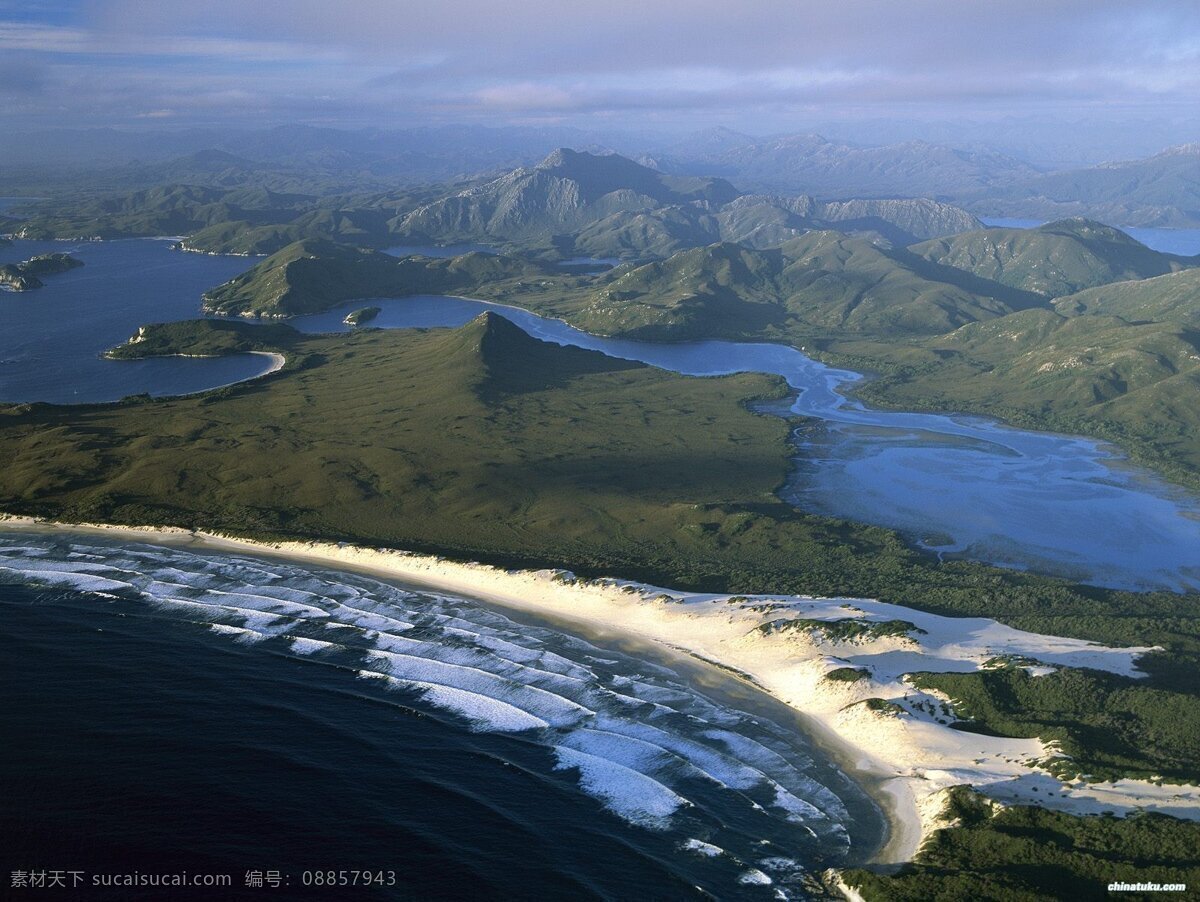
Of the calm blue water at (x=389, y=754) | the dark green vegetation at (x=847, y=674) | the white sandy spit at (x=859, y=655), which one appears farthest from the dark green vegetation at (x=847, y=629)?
the calm blue water at (x=389, y=754)

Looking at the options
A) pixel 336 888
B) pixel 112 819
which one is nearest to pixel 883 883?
pixel 336 888

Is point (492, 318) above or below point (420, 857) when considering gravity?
above

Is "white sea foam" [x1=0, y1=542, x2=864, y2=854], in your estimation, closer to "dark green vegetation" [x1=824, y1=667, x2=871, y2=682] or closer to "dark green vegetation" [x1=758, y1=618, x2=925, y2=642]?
"dark green vegetation" [x1=824, y1=667, x2=871, y2=682]

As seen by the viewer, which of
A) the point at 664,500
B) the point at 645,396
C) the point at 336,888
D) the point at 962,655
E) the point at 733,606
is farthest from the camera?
the point at 645,396

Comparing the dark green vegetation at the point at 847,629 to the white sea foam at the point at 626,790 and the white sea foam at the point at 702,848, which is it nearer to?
the white sea foam at the point at 626,790

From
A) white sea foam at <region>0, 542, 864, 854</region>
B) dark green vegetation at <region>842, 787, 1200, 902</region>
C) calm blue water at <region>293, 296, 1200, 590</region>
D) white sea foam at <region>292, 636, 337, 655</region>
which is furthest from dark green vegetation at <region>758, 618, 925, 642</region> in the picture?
white sea foam at <region>292, 636, 337, 655</region>

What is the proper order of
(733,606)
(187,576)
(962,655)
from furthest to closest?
(187,576), (733,606), (962,655)

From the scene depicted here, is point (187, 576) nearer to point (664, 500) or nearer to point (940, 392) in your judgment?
point (664, 500)
